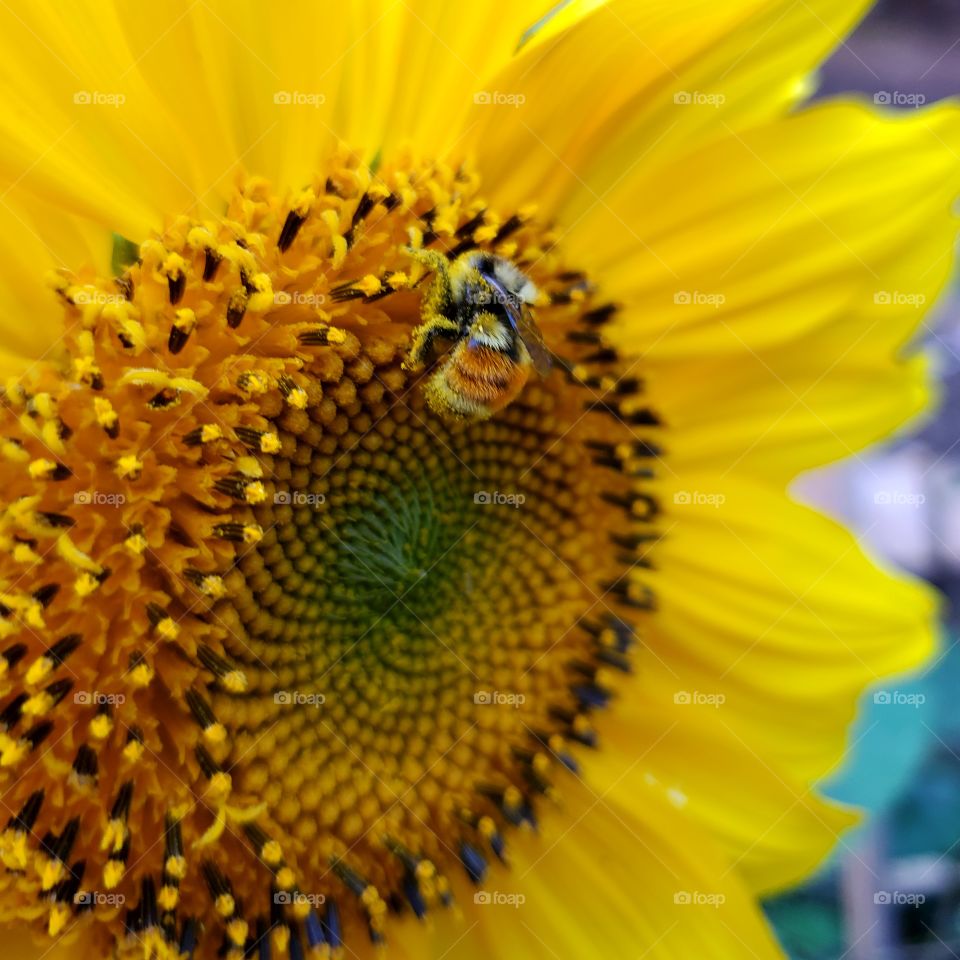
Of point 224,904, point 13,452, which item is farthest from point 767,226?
point 224,904

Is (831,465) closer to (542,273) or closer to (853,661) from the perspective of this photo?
(853,661)

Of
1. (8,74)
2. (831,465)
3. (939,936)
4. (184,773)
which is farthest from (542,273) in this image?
(939,936)

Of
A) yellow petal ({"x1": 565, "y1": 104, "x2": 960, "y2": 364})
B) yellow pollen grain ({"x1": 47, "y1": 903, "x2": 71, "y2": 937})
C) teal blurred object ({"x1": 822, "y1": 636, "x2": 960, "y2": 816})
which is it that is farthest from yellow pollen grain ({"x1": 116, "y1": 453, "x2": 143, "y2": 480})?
teal blurred object ({"x1": 822, "y1": 636, "x2": 960, "y2": 816})

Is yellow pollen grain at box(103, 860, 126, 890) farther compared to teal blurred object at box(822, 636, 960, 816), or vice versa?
teal blurred object at box(822, 636, 960, 816)

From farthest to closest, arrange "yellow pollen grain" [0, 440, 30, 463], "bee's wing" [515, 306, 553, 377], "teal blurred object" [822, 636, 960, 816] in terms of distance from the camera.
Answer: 1. "teal blurred object" [822, 636, 960, 816]
2. "bee's wing" [515, 306, 553, 377]
3. "yellow pollen grain" [0, 440, 30, 463]

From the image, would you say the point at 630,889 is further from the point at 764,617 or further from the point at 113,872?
the point at 113,872

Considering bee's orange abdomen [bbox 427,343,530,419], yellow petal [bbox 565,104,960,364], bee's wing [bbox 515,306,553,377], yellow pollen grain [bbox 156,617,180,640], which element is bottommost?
yellow pollen grain [bbox 156,617,180,640]

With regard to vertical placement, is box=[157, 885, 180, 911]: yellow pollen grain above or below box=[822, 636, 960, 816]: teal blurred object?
below

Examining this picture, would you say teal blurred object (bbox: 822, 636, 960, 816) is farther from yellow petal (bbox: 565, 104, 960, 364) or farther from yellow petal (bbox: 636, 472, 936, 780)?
yellow petal (bbox: 565, 104, 960, 364)
